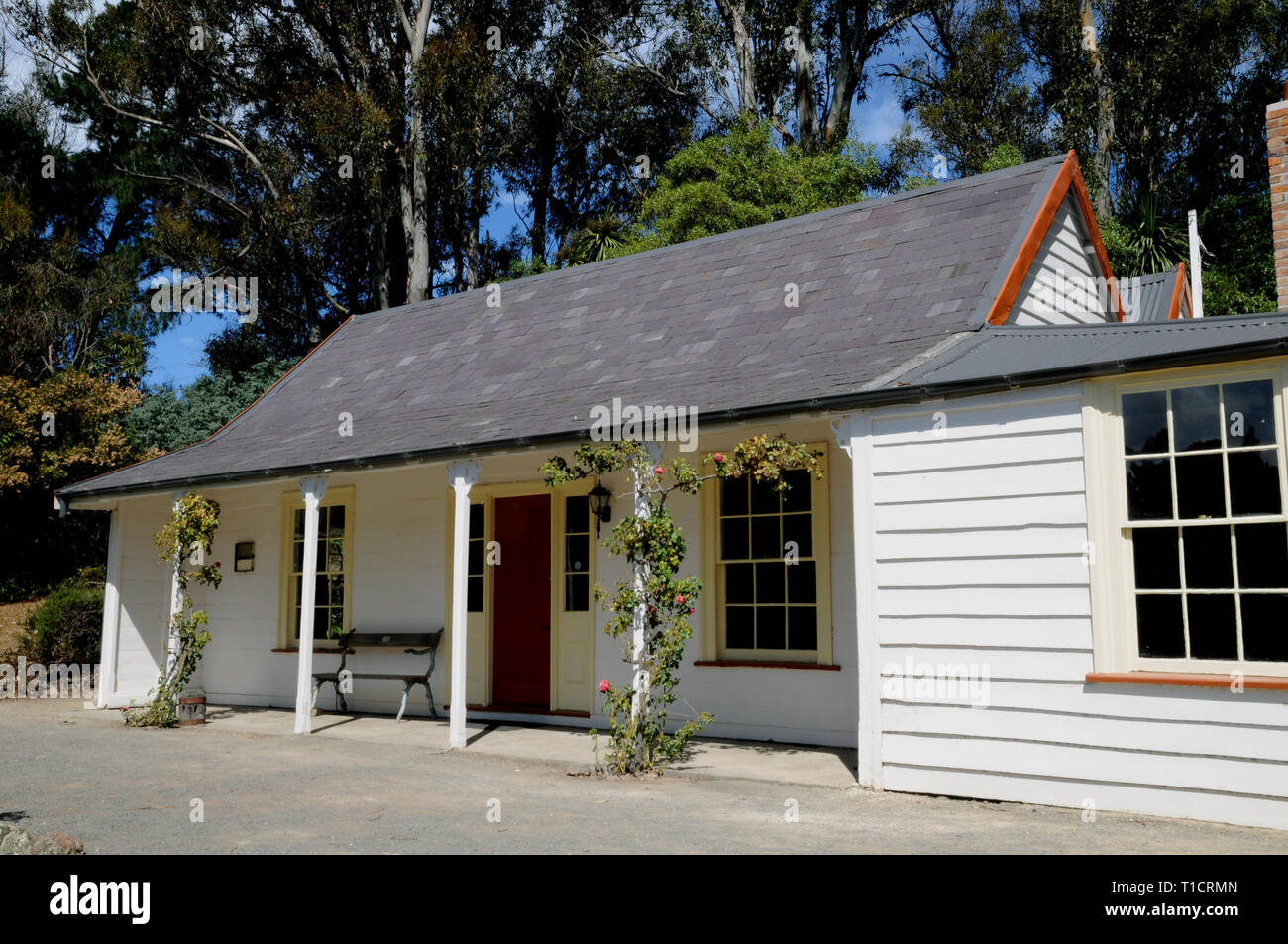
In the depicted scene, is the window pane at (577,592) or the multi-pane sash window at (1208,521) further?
the window pane at (577,592)

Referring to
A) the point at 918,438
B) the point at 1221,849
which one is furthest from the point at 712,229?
the point at 1221,849

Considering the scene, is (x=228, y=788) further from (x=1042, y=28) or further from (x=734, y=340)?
(x=1042, y=28)

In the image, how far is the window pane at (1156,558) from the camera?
6.53m

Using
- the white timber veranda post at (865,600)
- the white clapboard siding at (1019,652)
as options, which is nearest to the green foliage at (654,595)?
the white timber veranda post at (865,600)

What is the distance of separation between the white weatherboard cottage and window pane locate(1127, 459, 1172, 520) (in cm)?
1

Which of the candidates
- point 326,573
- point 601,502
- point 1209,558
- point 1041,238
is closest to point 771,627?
point 601,502

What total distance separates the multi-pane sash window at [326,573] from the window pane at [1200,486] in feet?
30.5

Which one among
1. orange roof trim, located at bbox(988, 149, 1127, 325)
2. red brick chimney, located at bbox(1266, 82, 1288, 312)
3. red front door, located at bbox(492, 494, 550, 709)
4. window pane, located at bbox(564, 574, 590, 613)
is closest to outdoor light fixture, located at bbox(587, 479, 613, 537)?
window pane, located at bbox(564, 574, 590, 613)

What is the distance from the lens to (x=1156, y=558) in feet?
21.6

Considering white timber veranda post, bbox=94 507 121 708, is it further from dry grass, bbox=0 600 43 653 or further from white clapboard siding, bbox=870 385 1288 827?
white clapboard siding, bbox=870 385 1288 827

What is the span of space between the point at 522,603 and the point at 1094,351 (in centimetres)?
663

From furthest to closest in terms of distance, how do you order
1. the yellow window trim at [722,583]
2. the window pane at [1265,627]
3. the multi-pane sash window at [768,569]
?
the multi-pane sash window at [768,569]
the yellow window trim at [722,583]
the window pane at [1265,627]

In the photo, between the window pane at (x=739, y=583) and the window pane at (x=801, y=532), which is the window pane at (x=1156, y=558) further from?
the window pane at (x=739, y=583)

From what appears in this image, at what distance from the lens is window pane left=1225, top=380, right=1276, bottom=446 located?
20.4ft
